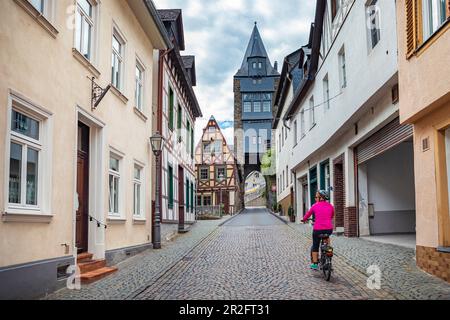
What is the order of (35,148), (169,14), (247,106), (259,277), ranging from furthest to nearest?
(247,106), (169,14), (259,277), (35,148)

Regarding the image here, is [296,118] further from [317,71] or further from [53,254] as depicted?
[53,254]

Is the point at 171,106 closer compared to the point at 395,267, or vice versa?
the point at 395,267

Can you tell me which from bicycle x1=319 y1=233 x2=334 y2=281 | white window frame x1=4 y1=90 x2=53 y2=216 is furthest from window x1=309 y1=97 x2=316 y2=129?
white window frame x1=4 y1=90 x2=53 y2=216

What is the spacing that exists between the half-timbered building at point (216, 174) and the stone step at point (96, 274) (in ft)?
129

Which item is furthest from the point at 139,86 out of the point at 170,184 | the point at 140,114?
the point at 170,184

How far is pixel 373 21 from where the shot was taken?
13.1m

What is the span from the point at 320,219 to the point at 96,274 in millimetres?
4076

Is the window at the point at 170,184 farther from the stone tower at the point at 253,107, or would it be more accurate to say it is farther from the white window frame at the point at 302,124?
the stone tower at the point at 253,107

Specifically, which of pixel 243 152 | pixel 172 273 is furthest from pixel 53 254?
pixel 243 152

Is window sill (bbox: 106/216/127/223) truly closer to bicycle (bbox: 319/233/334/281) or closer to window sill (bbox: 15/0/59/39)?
window sill (bbox: 15/0/59/39)

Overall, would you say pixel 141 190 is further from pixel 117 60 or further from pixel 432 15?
pixel 432 15

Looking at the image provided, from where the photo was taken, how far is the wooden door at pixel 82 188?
990 cm

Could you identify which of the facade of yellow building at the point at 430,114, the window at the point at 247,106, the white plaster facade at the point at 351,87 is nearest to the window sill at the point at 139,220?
the white plaster facade at the point at 351,87
